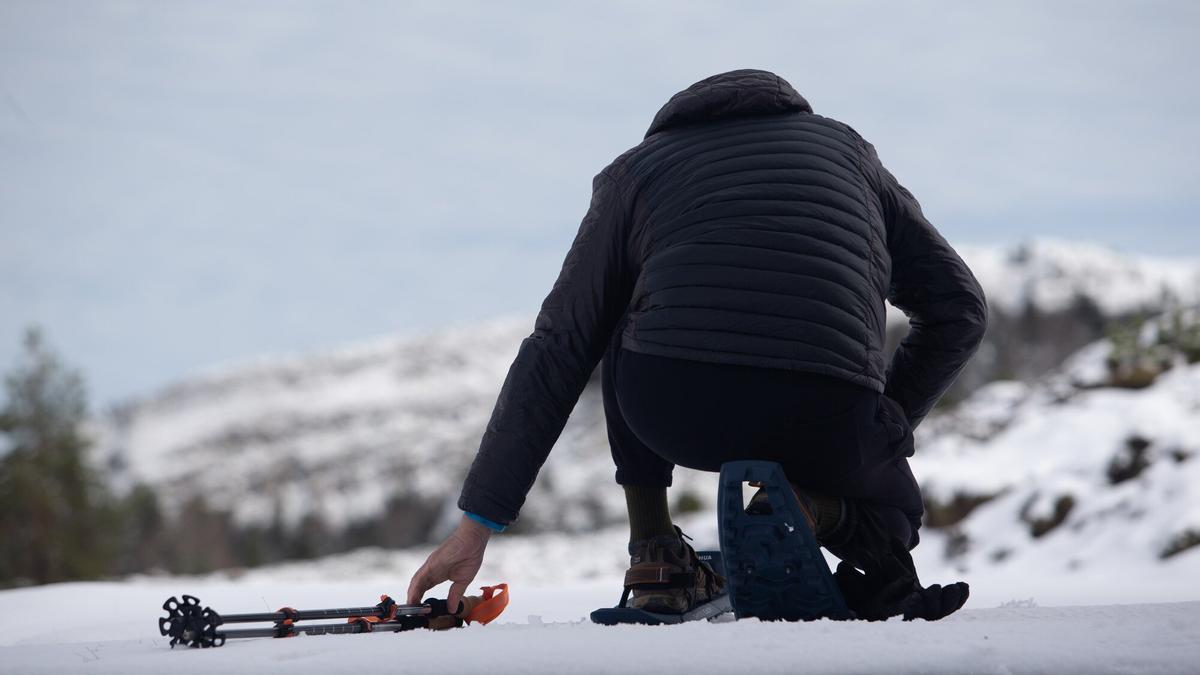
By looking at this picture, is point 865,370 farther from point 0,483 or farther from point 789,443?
point 0,483

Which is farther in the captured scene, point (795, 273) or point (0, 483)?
point (0, 483)

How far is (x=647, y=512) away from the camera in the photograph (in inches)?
82.7

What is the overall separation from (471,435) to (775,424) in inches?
1114

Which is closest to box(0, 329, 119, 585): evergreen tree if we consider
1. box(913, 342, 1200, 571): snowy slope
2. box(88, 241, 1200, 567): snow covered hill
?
box(88, 241, 1200, 567): snow covered hill

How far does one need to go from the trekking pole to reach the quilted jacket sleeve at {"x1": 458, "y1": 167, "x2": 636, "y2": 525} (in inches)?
9.6

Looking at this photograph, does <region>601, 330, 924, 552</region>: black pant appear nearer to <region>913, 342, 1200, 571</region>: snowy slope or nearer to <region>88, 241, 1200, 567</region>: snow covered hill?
<region>913, 342, 1200, 571</region>: snowy slope

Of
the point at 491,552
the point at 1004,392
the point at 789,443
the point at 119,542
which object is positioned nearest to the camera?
the point at 789,443

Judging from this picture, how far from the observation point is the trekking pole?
158 centimetres

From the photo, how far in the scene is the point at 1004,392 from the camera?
1073cm

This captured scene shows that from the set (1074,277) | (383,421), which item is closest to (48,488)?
(383,421)

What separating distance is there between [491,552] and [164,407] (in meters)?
32.4

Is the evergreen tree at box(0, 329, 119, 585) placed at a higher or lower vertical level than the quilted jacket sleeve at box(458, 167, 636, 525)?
higher

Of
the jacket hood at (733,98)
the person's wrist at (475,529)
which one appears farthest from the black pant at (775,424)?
the jacket hood at (733,98)

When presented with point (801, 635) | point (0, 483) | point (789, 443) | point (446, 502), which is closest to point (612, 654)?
point (801, 635)
